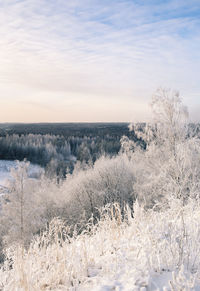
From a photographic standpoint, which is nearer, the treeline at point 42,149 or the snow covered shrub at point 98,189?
the snow covered shrub at point 98,189

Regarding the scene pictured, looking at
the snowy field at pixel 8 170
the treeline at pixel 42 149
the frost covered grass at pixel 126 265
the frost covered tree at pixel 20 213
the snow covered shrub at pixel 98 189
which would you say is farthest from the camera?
the treeline at pixel 42 149

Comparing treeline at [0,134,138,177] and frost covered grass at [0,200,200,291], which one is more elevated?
frost covered grass at [0,200,200,291]

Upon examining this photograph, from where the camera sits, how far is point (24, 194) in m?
19.2

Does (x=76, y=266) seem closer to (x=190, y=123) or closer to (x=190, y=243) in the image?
(x=190, y=243)

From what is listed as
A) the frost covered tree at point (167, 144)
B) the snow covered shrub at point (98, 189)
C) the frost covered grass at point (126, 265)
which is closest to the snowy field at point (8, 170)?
the snow covered shrub at point (98, 189)

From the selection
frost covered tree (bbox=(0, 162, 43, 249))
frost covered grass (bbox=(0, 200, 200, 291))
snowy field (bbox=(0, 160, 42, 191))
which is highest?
frost covered grass (bbox=(0, 200, 200, 291))

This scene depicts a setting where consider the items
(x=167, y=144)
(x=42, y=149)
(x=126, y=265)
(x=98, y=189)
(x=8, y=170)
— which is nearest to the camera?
(x=126, y=265)

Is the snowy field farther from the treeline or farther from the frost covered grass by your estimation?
the frost covered grass

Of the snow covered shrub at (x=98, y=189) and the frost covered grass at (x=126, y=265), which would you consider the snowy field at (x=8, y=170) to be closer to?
the snow covered shrub at (x=98, y=189)

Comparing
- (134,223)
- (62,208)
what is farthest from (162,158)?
(134,223)

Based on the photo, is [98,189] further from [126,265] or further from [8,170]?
[8,170]

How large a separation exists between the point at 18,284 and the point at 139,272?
1422 millimetres

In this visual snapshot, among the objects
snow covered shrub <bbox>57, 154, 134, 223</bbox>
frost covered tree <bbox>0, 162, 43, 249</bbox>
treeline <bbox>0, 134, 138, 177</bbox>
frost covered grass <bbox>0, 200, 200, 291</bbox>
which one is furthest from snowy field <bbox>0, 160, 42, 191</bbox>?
frost covered grass <bbox>0, 200, 200, 291</bbox>

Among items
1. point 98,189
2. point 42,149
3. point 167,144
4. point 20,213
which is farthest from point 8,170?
point 167,144
